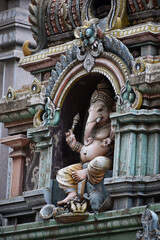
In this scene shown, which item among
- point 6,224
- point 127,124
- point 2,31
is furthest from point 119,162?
point 2,31

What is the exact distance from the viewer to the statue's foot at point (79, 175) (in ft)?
51.5

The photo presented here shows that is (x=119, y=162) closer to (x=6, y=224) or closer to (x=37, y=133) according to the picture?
(x=37, y=133)

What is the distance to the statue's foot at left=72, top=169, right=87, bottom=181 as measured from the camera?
617 inches

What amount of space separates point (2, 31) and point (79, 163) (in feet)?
16.1

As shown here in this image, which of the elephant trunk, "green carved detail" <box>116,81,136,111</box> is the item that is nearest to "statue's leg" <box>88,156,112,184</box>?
the elephant trunk

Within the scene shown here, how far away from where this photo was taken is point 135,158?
14977 millimetres

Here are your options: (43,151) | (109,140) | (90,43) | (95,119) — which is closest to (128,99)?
(109,140)

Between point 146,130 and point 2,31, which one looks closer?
point 146,130

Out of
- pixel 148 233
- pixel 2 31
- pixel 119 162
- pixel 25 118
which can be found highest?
pixel 2 31

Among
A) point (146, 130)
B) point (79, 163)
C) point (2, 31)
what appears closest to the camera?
point (146, 130)

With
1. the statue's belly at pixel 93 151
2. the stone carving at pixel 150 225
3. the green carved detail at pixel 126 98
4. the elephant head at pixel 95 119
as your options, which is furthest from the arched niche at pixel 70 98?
the stone carving at pixel 150 225

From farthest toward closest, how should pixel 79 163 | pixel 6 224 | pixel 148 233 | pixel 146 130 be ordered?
pixel 6 224 < pixel 79 163 < pixel 146 130 < pixel 148 233

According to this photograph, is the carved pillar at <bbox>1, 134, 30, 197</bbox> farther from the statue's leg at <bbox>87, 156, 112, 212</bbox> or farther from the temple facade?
the statue's leg at <bbox>87, 156, 112, 212</bbox>

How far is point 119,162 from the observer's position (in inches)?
593
